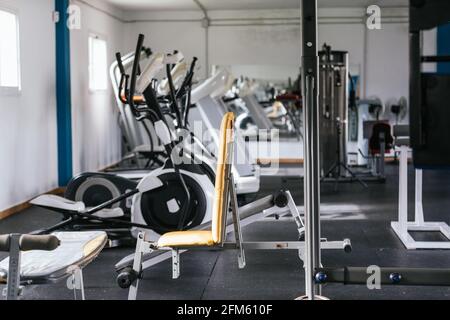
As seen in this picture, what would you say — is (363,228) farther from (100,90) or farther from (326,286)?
(100,90)

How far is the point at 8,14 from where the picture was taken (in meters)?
6.78

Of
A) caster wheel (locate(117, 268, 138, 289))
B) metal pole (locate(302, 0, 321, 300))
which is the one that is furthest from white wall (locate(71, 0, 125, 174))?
metal pole (locate(302, 0, 321, 300))

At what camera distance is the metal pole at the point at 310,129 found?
10.1ft

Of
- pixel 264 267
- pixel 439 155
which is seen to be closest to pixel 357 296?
pixel 264 267

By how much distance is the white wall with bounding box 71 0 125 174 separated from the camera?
8914mm

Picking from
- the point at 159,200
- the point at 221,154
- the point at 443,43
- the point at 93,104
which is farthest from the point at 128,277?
the point at 443,43

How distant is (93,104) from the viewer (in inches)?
383

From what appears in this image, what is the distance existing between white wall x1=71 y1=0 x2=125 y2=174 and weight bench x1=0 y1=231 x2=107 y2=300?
18.9 ft

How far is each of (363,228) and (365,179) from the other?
9.89ft

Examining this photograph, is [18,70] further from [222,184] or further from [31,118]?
[222,184]

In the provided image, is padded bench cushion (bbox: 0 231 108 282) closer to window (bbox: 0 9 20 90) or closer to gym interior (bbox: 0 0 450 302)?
gym interior (bbox: 0 0 450 302)

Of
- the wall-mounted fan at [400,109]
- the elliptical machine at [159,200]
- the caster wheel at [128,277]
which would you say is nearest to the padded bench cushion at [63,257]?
the caster wheel at [128,277]

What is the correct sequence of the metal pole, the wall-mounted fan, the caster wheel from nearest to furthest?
the metal pole → the caster wheel → the wall-mounted fan

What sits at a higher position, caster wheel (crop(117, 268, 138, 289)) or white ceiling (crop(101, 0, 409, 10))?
white ceiling (crop(101, 0, 409, 10))
